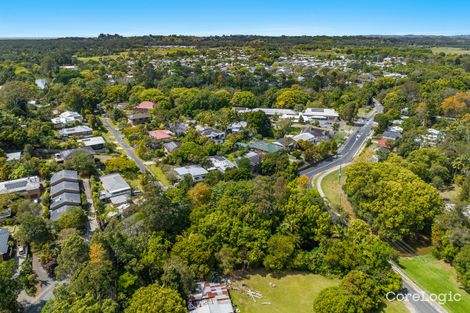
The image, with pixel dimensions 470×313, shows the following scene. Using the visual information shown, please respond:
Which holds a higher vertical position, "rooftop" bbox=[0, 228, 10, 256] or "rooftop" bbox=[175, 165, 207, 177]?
"rooftop" bbox=[175, 165, 207, 177]

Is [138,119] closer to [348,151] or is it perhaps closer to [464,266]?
[348,151]

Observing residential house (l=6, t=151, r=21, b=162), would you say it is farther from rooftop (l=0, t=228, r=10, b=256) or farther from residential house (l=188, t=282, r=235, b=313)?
residential house (l=188, t=282, r=235, b=313)

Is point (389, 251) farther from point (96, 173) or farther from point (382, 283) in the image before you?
point (96, 173)

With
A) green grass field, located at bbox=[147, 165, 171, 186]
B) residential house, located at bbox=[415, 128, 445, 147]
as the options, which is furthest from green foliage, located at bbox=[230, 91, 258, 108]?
residential house, located at bbox=[415, 128, 445, 147]

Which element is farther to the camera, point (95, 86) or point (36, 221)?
point (95, 86)

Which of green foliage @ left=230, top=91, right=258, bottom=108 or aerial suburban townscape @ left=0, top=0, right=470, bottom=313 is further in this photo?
green foliage @ left=230, top=91, right=258, bottom=108

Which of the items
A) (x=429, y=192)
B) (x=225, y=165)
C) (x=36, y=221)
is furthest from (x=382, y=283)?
(x=36, y=221)
